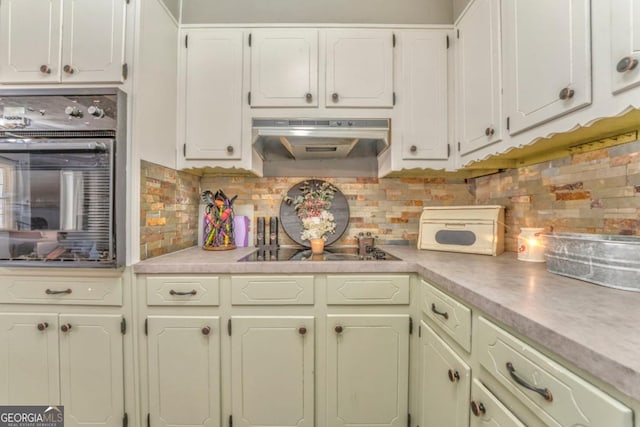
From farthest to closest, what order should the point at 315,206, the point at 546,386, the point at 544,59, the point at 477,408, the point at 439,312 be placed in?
the point at 315,206 → the point at 439,312 → the point at 544,59 → the point at 477,408 → the point at 546,386

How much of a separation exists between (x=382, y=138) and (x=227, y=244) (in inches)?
47.1

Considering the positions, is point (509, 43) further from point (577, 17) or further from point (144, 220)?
point (144, 220)

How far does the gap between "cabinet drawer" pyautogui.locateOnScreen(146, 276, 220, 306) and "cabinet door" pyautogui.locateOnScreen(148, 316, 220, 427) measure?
0.08 metres

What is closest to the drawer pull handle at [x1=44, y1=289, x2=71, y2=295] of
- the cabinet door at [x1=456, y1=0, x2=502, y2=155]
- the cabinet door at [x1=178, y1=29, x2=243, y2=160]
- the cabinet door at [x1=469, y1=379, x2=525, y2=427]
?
the cabinet door at [x1=178, y1=29, x2=243, y2=160]

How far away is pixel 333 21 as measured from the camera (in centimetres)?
170

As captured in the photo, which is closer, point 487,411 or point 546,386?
point 546,386

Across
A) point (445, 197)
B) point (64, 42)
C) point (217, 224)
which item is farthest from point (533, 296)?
point (64, 42)

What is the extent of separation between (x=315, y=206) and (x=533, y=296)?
1369 millimetres

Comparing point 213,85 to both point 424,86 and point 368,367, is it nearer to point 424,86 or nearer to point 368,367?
point 424,86

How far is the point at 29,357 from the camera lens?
1.35 m

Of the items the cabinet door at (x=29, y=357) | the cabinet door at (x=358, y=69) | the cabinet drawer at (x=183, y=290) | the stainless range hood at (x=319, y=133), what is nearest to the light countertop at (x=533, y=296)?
the cabinet drawer at (x=183, y=290)

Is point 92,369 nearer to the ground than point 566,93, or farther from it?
nearer to the ground

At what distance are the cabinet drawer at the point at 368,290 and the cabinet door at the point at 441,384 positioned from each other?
18 cm

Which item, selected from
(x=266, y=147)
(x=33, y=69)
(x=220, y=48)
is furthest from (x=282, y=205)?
(x=33, y=69)
